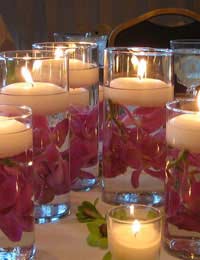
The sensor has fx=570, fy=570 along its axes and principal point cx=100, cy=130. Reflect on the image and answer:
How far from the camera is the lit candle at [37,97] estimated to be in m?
0.78

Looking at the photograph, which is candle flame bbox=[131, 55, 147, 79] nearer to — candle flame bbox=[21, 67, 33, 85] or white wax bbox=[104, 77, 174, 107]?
white wax bbox=[104, 77, 174, 107]

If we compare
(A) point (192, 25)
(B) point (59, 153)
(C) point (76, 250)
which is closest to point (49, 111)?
(B) point (59, 153)

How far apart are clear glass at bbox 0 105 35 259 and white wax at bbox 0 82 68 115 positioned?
101 millimetres

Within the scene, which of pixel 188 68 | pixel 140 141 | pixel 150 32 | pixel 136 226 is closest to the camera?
pixel 136 226

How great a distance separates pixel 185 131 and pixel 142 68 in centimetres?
23

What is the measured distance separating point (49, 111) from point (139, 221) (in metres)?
0.25

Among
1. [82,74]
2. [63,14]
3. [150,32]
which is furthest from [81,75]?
[63,14]

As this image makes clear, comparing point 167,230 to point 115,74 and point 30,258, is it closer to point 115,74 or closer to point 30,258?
point 30,258

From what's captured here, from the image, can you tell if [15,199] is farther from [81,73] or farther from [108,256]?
[81,73]

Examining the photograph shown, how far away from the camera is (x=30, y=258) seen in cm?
68

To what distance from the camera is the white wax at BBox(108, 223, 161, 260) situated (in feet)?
1.96

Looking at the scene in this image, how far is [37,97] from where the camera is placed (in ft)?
2.56

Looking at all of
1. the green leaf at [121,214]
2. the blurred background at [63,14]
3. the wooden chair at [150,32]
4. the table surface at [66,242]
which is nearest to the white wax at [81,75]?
the table surface at [66,242]

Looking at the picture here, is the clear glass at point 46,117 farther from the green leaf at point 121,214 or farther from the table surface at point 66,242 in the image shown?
the green leaf at point 121,214
